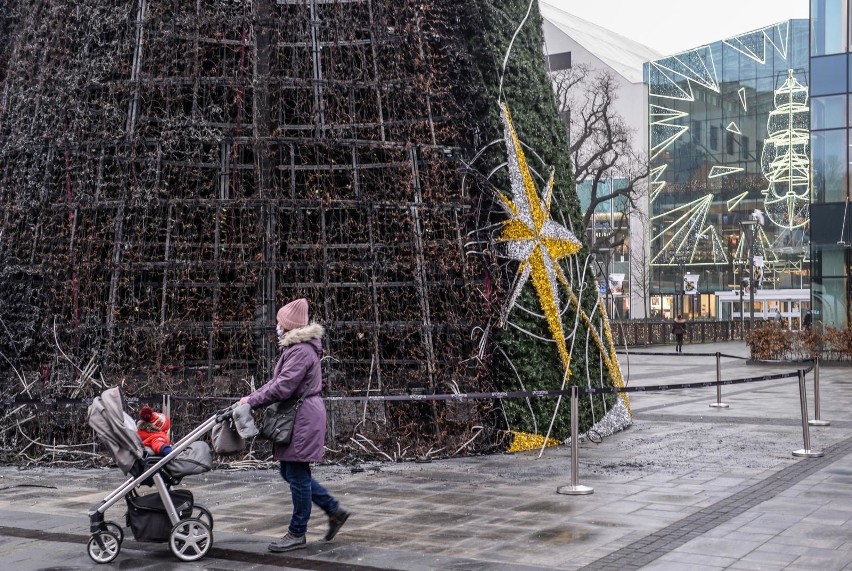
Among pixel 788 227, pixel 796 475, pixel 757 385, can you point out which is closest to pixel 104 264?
pixel 796 475

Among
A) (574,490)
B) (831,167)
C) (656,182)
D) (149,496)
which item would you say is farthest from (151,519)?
(656,182)

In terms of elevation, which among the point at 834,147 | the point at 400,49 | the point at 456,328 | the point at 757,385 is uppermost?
the point at 834,147

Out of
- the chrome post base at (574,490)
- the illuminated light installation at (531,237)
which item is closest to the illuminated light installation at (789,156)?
the illuminated light installation at (531,237)

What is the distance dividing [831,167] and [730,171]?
1521 inches

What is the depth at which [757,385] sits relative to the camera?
2473cm

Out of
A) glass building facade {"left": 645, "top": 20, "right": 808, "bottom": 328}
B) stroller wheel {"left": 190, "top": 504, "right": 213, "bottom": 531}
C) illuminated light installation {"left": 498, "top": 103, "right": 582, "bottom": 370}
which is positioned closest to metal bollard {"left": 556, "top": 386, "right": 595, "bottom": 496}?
illuminated light installation {"left": 498, "top": 103, "right": 582, "bottom": 370}

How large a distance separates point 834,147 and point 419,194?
31.2 m

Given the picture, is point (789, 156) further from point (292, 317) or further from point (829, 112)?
point (292, 317)

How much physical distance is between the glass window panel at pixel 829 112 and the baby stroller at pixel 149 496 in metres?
36.3

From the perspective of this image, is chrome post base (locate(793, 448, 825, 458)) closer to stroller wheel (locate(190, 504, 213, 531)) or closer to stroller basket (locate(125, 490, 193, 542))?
stroller wheel (locate(190, 504, 213, 531))

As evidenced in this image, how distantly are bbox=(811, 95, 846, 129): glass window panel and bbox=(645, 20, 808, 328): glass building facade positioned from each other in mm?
32698

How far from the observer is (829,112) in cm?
3959

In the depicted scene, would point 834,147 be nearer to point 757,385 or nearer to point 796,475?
point 757,385

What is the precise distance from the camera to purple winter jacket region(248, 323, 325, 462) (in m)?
7.66
